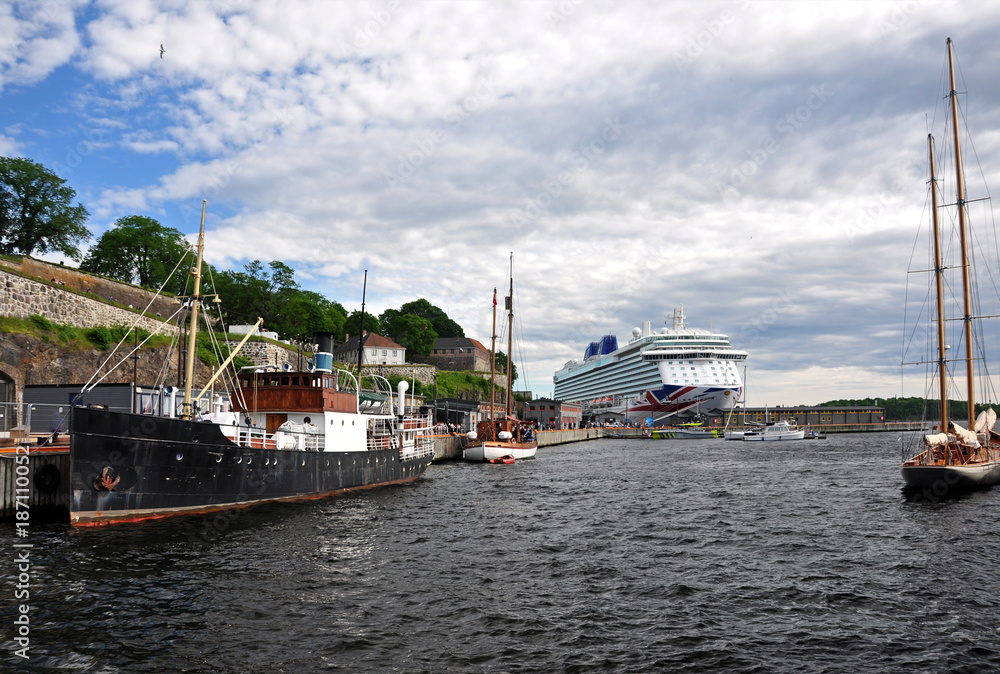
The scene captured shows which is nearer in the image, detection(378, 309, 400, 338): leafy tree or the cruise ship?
the cruise ship

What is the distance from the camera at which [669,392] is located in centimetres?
10531

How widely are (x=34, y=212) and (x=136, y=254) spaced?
60.9 ft

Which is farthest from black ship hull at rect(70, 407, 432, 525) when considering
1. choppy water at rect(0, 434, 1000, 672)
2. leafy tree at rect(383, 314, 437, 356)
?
leafy tree at rect(383, 314, 437, 356)

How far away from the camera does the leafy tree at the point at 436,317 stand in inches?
5714

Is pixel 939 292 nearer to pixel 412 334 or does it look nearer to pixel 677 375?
pixel 677 375

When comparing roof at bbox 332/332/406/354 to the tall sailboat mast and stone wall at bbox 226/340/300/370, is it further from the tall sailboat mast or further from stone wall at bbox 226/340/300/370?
the tall sailboat mast

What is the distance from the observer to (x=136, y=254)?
75.4 metres

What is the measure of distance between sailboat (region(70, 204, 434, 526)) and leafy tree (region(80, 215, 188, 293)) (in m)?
56.3

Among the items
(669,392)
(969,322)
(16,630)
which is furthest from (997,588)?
(669,392)

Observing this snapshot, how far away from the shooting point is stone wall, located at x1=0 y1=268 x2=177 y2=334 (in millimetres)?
37344

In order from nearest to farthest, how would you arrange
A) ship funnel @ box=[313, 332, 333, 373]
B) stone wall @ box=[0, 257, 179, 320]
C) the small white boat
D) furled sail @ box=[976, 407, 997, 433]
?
ship funnel @ box=[313, 332, 333, 373] < furled sail @ box=[976, 407, 997, 433] < stone wall @ box=[0, 257, 179, 320] < the small white boat

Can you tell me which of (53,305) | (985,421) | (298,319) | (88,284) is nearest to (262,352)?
(88,284)

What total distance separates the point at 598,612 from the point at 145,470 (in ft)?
49.4

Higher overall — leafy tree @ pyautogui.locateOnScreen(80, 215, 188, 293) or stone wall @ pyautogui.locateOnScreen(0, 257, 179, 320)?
leafy tree @ pyautogui.locateOnScreen(80, 215, 188, 293)
